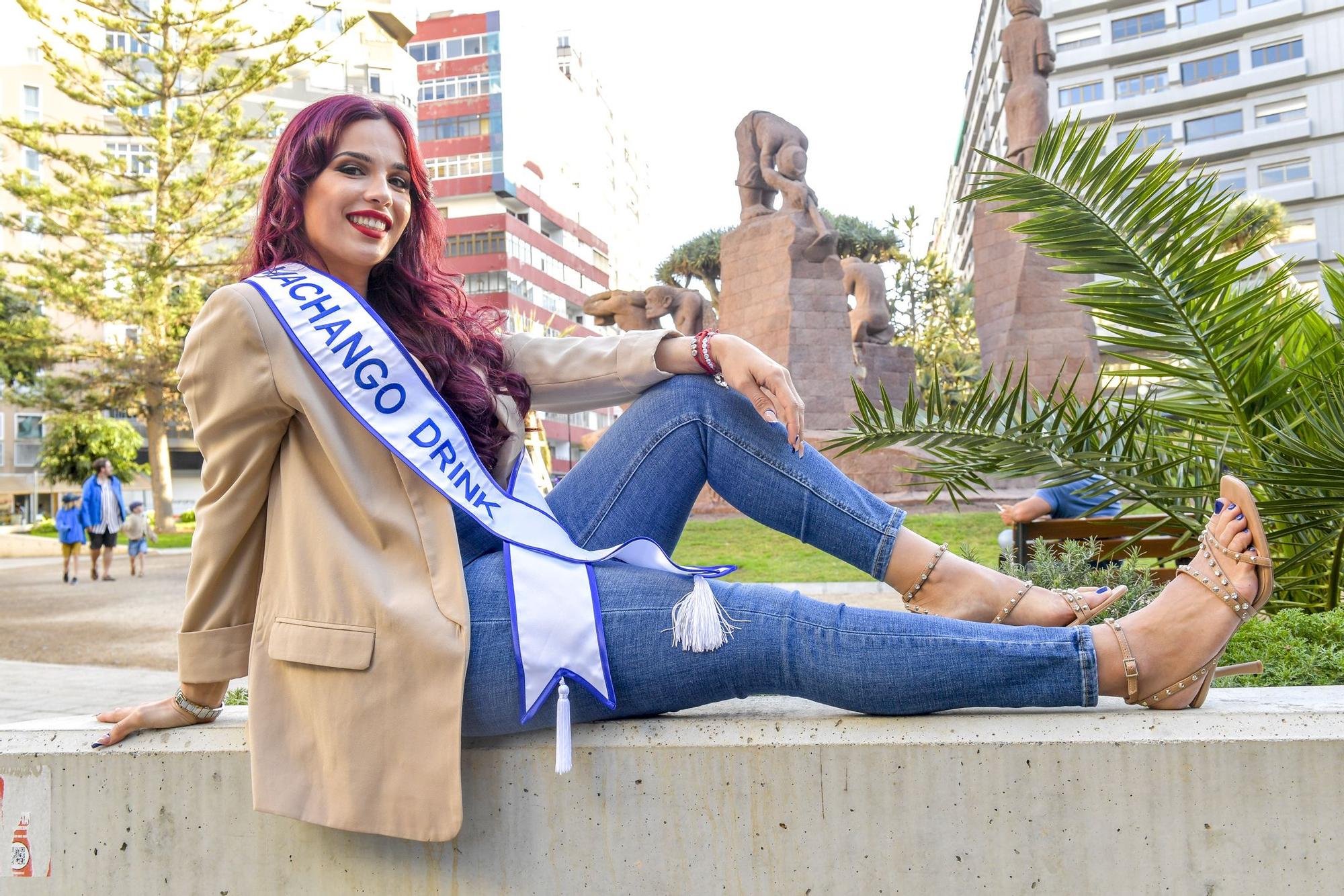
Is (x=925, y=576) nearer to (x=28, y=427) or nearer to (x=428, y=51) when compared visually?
(x=28, y=427)

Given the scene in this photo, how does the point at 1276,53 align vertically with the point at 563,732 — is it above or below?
above

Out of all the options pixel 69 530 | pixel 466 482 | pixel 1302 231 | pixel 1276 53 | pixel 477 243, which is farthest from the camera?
pixel 477 243

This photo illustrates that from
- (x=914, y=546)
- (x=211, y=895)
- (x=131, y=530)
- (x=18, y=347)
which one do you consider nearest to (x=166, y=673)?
(x=211, y=895)

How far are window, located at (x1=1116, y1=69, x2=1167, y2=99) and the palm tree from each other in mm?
52991

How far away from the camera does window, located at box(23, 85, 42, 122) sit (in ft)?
139

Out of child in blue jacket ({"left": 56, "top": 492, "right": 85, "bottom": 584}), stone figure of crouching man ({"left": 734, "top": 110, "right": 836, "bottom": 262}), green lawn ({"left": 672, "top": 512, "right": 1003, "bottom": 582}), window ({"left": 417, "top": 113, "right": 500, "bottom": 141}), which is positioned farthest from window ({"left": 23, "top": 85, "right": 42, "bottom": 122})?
green lawn ({"left": 672, "top": 512, "right": 1003, "bottom": 582})

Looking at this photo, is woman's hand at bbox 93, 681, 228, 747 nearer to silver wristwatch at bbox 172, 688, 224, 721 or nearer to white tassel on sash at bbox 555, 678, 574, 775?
silver wristwatch at bbox 172, 688, 224, 721

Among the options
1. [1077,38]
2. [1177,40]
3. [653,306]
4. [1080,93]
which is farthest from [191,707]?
[1077,38]

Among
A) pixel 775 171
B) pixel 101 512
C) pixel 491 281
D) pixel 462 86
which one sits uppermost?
pixel 462 86

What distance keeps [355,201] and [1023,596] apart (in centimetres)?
132

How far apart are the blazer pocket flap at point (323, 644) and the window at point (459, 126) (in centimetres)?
5287

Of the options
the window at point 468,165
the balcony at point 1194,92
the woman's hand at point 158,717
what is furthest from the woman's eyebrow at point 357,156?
the window at point 468,165

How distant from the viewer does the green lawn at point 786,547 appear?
8.96 m

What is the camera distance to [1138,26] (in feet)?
161
